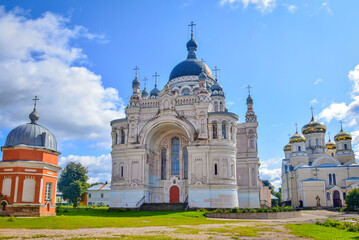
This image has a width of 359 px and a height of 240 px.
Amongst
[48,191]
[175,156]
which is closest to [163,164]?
[175,156]

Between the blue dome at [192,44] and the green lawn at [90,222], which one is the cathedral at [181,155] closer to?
the green lawn at [90,222]

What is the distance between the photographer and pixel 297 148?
215 feet

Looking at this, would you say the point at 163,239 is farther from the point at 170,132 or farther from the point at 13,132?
the point at 170,132

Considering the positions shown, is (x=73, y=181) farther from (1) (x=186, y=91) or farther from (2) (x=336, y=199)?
(2) (x=336, y=199)

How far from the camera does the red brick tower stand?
918 inches

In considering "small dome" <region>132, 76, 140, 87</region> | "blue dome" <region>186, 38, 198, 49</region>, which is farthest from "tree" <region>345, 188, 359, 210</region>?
"blue dome" <region>186, 38, 198, 49</region>

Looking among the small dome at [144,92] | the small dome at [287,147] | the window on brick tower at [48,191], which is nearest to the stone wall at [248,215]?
the window on brick tower at [48,191]

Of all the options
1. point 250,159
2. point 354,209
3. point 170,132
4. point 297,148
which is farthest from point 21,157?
point 297,148

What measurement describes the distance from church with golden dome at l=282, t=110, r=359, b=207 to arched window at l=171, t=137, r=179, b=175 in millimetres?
26744

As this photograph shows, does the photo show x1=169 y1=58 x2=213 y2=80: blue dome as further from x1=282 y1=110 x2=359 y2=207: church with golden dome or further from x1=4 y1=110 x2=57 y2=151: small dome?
x1=282 y1=110 x2=359 y2=207: church with golden dome

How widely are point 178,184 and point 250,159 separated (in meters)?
10.2

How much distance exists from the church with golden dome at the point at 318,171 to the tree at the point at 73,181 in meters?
39.3

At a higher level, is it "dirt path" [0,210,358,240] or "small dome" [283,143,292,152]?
"small dome" [283,143,292,152]

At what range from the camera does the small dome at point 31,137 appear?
24719 mm
